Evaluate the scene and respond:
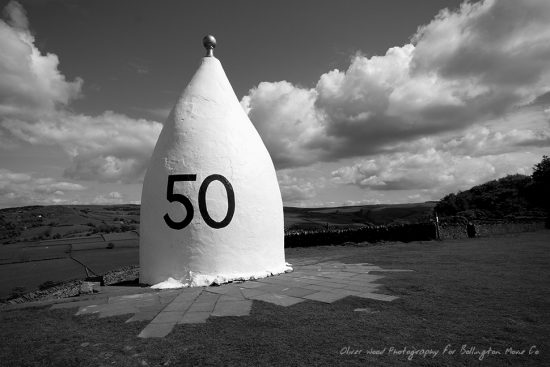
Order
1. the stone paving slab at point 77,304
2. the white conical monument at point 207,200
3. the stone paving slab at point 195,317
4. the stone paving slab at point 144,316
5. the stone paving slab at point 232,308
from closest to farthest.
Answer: the stone paving slab at point 195,317
the stone paving slab at point 144,316
the stone paving slab at point 232,308
the stone paving slab at point 77,304
the white conical monument at point 207,200

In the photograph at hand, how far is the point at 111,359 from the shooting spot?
359 cm

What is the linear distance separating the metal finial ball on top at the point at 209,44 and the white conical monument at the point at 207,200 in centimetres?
114

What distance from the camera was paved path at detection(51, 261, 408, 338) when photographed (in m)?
5.11

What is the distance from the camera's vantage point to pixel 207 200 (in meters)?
8.06

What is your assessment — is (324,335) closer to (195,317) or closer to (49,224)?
(195,317)

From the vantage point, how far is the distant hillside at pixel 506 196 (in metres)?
41.8

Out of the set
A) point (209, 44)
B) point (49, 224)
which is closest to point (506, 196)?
point (209, 44)

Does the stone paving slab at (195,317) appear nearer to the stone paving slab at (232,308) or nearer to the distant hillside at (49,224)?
the stone paving slab at (232,308)

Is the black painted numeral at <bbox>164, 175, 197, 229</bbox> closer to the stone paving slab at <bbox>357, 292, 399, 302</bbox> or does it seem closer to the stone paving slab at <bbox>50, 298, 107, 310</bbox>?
the stone paving slab at <bbox>50, 298, 107, 310</bbox>

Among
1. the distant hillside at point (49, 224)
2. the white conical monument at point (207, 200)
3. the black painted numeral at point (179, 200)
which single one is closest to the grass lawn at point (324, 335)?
the white conical monument at point (207, 200)

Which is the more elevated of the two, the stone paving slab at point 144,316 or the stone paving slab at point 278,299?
the stone paving slab at point 144,316

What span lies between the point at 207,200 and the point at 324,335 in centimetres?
481

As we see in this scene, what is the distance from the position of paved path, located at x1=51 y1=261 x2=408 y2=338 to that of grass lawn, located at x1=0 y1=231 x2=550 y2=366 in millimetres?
260

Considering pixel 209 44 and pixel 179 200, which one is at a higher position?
pixel 209 44
